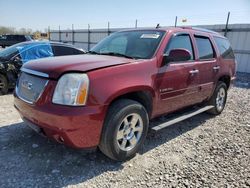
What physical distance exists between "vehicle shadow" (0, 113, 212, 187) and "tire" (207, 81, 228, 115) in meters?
1.86

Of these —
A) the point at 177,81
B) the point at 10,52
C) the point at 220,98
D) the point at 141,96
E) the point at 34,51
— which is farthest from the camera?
the point at 34,51

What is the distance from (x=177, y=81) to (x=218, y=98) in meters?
2.18

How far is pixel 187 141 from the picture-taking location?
4.07 meters

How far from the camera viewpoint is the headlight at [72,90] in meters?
2.62

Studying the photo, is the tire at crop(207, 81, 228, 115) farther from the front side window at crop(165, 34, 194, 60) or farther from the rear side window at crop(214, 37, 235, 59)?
the front side window at crop(165, 34, 194, 60)

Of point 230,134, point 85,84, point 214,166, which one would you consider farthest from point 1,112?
point 230,134

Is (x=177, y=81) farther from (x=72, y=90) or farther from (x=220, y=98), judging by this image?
(x=220, y=98)

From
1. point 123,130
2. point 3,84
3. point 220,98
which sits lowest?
point 3,84

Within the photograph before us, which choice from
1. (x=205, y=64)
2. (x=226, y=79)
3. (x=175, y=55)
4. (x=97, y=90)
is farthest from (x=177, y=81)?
(x=226, y=79)

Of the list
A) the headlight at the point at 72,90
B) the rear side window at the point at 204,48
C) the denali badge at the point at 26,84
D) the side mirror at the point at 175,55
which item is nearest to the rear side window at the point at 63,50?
the rear side window at the point at 204,48

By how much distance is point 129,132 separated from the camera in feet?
10.7

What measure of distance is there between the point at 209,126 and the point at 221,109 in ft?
3.45

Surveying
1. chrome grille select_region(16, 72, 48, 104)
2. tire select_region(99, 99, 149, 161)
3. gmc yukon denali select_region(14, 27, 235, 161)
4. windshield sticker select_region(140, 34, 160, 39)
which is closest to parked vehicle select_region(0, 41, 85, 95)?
gmc yukon denali select_region(14, 27, 235, 161)

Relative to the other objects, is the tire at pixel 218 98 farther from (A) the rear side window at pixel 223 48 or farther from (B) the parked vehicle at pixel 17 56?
(B) the parked vehicle at pixel 17 56
